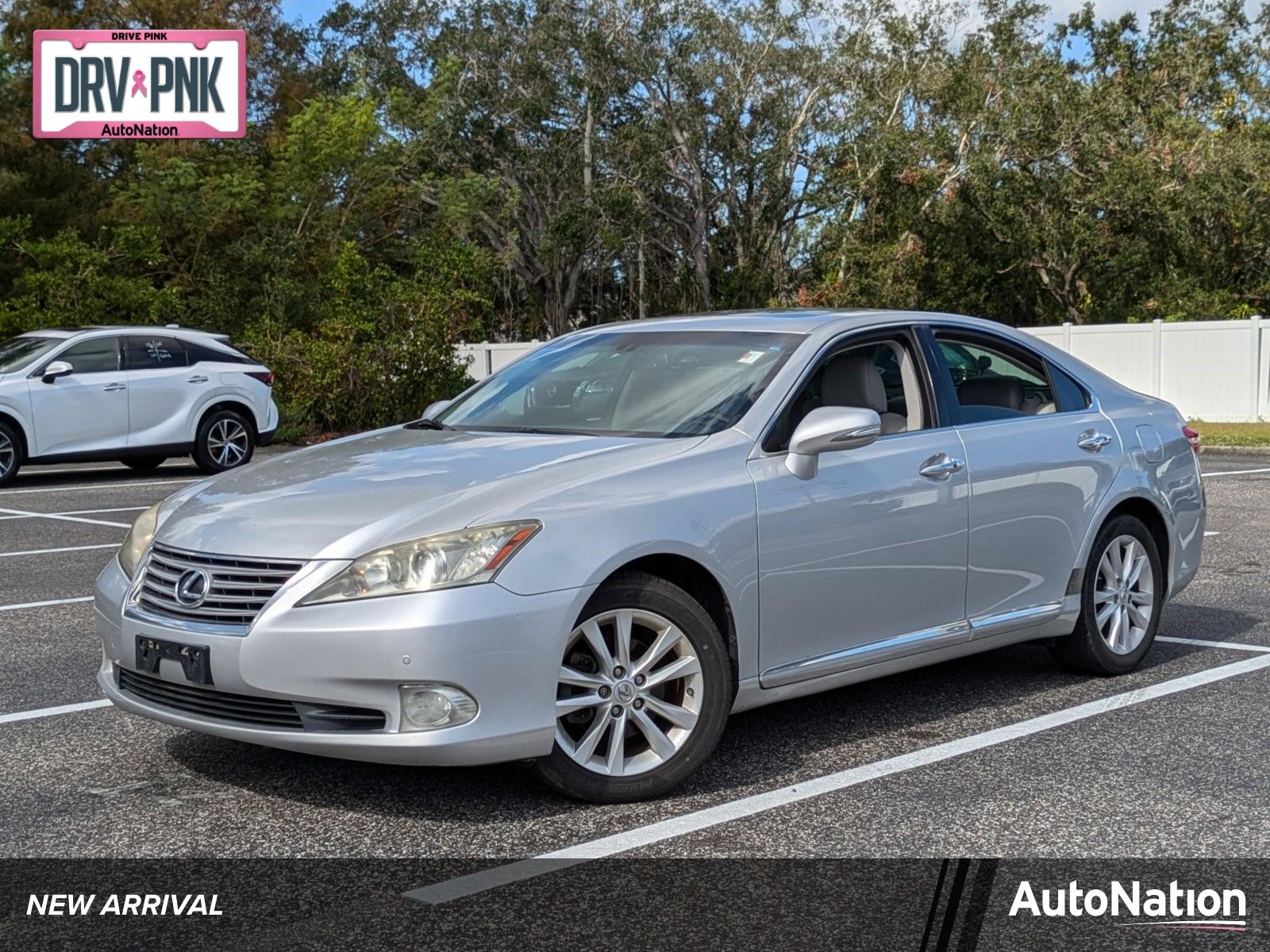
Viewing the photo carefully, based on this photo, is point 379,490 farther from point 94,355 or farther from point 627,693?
point 94,355

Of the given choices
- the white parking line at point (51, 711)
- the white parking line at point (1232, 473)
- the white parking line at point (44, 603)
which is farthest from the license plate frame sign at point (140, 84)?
the white parking line at point (51, 711)

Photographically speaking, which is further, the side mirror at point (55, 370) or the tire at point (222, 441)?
the tire at point (222, 441)

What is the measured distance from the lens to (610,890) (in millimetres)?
4148

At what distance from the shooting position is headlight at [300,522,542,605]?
4605 mm

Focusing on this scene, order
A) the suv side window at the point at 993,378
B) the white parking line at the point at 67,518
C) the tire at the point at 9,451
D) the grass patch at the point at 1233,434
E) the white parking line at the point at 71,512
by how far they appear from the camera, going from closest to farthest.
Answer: the suv side window at the point at 993,378 < the white parking line at the point at 67,518 < the white parking line at the point at 71,512 < the tire at the point at 9,451 < the grass patch at the point at 1233,434

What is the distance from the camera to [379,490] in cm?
504

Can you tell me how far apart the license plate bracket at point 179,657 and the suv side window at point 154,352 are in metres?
13.5

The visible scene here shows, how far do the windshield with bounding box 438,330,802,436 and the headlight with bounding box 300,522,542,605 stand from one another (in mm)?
1083

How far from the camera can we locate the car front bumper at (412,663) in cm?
453

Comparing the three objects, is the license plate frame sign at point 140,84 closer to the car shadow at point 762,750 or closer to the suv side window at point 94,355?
the suv side window at point 94,355

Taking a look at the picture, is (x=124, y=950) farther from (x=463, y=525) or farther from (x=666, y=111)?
(x=666, y=111)

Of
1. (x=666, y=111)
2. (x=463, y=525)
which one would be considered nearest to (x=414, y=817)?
(x=463, y=525)

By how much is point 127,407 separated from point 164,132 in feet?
43.2

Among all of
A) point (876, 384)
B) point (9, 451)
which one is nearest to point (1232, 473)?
point (876, 384)
